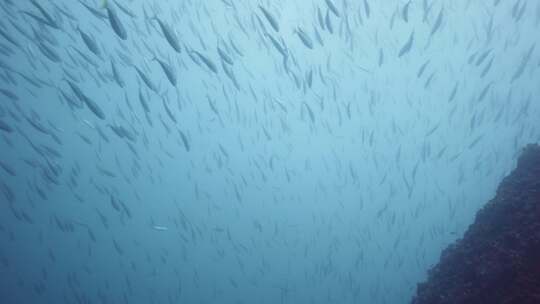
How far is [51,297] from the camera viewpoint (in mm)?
32625

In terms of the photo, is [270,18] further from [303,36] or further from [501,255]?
[501,255]

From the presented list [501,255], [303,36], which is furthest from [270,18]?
[501,255]

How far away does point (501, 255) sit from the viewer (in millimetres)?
5348

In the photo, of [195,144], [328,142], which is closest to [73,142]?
[195,144]

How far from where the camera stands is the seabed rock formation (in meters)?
4.95

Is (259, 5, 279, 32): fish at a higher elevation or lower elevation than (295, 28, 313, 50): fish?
lower

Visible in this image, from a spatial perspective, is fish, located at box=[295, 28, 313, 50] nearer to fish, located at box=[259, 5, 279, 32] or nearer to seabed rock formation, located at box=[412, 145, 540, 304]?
fish, located at box=[259, 5, 279, 32]

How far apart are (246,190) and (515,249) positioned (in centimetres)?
6971

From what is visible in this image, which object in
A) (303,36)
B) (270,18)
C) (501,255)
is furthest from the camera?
(303,36)

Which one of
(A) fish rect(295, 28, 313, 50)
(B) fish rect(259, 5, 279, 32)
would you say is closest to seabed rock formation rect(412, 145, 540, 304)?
(A) fish rect(295, 28, 313, 50)

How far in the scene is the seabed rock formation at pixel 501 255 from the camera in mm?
4945

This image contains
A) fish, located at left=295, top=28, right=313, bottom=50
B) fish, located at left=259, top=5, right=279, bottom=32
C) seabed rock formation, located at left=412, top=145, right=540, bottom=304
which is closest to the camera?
seabed rock formation, located at left=412, top=145, right=540, bottom=304

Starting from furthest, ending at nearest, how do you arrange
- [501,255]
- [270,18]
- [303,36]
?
[303,36] → [270,18] → [501,255]

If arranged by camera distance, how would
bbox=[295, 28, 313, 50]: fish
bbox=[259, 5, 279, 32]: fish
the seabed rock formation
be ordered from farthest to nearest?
bbox=[295, 28, 313, 50]: fish, bbox=[259, 5, 279, 32]: fish, the seabed rock formation
